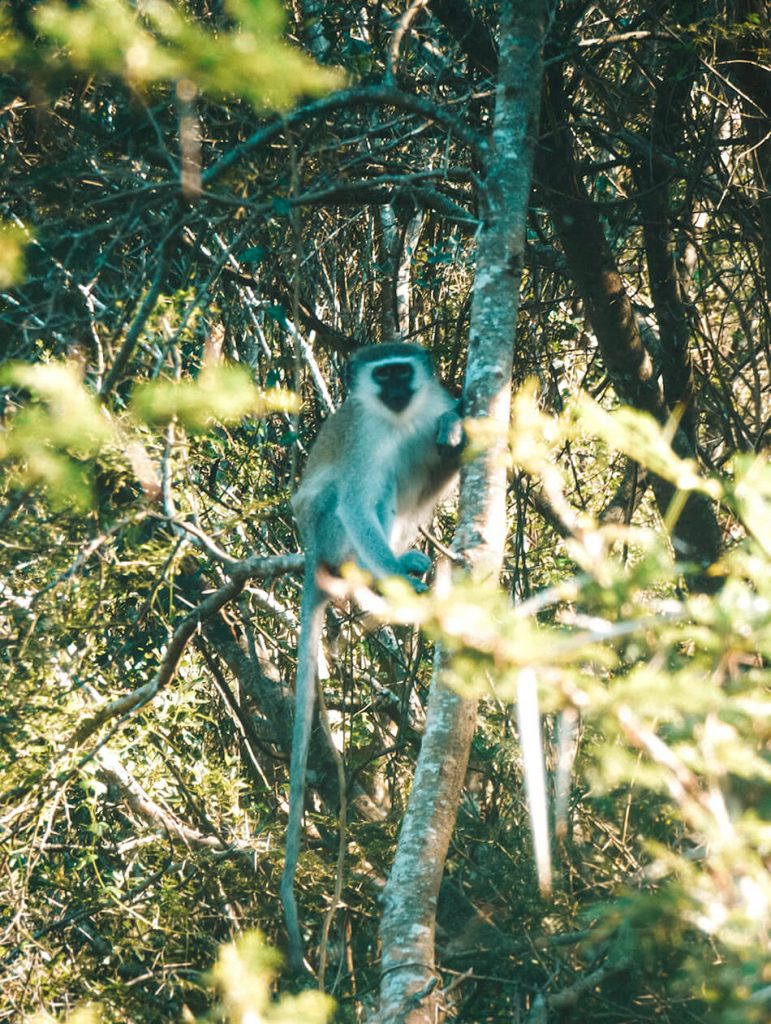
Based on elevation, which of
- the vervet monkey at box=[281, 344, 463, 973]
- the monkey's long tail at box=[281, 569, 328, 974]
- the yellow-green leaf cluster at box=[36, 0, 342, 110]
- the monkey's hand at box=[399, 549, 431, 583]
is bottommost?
the monkey's long tail at box=[281, 569, 328, 974]

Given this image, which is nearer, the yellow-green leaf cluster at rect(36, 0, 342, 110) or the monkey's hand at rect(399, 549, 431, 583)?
the yellow-green leaf cluster at rect(36, 0, 342, 110)

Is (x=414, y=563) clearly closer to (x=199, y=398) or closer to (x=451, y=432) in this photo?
(x=451, y=432)

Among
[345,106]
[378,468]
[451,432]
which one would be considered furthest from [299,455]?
[345,106]

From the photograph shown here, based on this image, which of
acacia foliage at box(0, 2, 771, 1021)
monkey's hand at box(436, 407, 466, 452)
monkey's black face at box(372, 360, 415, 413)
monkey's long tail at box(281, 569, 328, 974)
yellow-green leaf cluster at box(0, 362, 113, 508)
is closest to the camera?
yellow-green leaf cluster at box(0, 362, 113, 508)

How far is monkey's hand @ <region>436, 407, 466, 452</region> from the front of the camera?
4324 millimetres

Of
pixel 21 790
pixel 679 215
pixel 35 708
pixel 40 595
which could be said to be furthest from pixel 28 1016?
pixel 679 215

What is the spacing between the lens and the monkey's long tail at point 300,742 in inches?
139

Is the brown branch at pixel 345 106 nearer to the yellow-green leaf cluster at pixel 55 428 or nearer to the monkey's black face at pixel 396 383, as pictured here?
the yellow-green leaf cluster at pixel 55 428

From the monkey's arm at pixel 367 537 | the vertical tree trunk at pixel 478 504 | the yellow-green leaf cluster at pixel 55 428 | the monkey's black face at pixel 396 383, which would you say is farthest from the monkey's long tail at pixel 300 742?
the yellow-green leaf cluster at pixel 55 428

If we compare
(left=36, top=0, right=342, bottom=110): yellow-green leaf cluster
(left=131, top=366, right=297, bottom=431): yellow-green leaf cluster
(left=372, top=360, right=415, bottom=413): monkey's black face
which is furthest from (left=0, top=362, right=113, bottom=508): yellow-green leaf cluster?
(left=372, top=360, right=415, bottom=413): monkey's black face

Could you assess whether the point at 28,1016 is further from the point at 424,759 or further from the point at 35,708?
the point at 424,759

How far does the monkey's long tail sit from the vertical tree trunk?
0.72 metres

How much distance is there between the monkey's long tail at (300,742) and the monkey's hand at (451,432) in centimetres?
76

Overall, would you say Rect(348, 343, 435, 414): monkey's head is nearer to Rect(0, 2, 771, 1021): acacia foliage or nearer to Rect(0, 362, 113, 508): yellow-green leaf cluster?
Rect(0, 2, 771, 1021): acacia foliage
